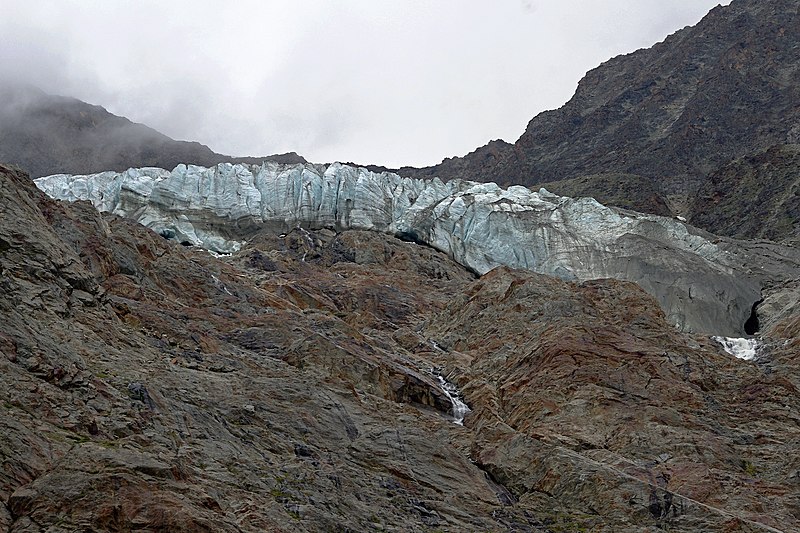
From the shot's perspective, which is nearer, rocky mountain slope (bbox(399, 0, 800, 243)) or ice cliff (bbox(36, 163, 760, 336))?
ice cliff (bbox(36, 163, 760, 336))

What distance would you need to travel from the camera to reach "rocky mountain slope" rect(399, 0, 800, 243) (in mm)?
123188

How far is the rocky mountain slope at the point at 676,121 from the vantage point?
404 ft

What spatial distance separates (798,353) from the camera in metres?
32.3

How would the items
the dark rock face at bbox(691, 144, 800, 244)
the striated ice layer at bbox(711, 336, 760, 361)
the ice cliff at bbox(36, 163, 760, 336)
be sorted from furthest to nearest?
the dark rock face at bbox(691, 144, 800, 244), the ice cliff at bbox(36, 163, 760, 336), the striated ice layer at bbox(711, 336, 760, 361)

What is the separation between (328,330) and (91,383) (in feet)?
44.2

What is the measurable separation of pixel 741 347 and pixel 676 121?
114 metres

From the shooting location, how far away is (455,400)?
28.4 metres

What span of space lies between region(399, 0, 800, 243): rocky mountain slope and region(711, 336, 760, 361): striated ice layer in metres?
59.0

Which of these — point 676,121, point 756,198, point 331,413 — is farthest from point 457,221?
point 676,121

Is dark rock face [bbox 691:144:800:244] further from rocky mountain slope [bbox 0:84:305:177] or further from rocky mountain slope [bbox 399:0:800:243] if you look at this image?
rocky mountain slope [bbox 0:84:305:177]

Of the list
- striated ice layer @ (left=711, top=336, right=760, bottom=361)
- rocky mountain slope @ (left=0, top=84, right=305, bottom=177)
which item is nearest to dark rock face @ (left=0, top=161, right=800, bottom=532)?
striated ice layer @ (left=711, top=336, right=760, bottom=361)

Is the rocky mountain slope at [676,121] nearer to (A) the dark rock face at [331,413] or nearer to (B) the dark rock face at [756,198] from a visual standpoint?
(B) the dark rock face at [756,198]

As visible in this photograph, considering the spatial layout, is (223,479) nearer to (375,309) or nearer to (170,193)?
(375,309)

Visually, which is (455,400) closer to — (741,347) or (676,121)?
(741,347)
